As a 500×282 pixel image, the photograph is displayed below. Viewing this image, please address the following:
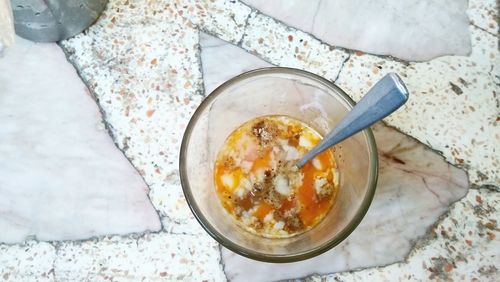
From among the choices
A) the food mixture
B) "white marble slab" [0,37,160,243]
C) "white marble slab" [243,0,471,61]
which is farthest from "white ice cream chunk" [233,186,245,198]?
"white marble slab" [243,0,471,61]

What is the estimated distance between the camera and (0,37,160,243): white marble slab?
755 mm

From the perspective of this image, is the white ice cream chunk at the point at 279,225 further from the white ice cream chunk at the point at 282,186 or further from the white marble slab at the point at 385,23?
the white marble slab at the point at 385,23

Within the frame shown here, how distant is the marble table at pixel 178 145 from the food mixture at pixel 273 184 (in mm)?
67

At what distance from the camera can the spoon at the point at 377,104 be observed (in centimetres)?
46

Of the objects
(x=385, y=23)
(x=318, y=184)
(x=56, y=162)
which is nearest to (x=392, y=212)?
(x=318, y=184)

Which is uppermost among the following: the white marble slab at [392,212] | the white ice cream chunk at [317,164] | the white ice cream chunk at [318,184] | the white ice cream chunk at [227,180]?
the white ice cream chunk at [317,164]

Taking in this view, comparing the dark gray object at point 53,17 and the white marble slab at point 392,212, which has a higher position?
the dark gray object at point 53,17

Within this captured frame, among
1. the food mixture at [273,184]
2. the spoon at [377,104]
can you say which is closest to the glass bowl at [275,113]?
the food mixture at [273,184]

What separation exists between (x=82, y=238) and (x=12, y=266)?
91mm

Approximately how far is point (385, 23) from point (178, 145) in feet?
1.02

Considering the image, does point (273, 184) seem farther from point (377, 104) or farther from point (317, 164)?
point (377, 104)

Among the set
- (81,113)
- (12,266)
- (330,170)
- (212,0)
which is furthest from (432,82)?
(12,266)

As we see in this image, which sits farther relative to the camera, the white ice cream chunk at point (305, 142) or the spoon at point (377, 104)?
the white ice cream chunk at point (305, 142)

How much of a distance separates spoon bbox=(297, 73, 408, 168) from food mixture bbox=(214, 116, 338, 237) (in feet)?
0.47
